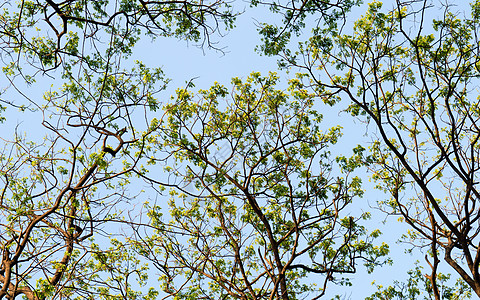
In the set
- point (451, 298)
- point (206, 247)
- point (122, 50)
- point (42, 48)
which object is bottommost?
point (451, 298)

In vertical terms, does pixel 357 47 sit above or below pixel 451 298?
above

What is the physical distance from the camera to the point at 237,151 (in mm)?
10812

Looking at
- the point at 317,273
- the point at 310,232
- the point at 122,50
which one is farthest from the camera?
the point at 310,232

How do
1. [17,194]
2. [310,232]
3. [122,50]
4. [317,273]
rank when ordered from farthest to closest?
1. [310,232]
2. [317,273]
3. [17,194]
4. [122,50]

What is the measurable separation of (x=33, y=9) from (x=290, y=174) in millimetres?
6486

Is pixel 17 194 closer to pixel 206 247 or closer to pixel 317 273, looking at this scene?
pixel 206 247

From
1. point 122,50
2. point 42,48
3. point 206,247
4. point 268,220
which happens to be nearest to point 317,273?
point 268,220

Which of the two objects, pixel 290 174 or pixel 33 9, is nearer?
pixel 33 9

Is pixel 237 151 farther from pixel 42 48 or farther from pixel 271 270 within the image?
pixel 42 48

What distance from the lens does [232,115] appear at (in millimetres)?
10836

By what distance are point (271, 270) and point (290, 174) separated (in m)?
2.35

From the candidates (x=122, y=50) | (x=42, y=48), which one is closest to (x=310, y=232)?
(x=122, y=50)

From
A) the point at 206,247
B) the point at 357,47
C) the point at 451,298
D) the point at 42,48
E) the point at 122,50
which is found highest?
the point at 357,47

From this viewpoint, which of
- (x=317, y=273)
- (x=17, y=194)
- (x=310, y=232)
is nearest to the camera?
(x=17, y=194)
